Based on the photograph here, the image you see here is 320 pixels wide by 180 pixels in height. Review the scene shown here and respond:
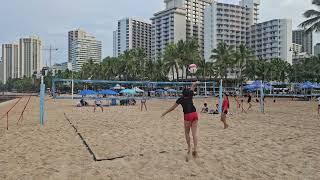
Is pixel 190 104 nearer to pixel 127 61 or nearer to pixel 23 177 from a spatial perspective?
pixel 23 177

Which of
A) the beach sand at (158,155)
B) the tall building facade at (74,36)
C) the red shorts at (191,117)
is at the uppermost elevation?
the tall building facade at (74,36)

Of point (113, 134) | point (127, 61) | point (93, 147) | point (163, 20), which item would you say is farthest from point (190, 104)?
point (163, 20)

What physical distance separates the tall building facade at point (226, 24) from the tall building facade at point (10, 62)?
6499cm

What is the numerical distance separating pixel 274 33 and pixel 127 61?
61435 millimetres

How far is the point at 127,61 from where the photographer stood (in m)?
71.9

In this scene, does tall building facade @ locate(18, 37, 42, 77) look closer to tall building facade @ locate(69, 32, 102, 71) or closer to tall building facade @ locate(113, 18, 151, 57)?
tall building facade @ locate(69, 32, 102, 71)

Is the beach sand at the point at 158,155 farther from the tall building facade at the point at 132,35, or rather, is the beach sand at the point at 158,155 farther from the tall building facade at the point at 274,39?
the tall building facade at the point at 132,35

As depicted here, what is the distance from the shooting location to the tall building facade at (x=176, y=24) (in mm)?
117062

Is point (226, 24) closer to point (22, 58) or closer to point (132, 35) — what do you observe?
point (132, 35)

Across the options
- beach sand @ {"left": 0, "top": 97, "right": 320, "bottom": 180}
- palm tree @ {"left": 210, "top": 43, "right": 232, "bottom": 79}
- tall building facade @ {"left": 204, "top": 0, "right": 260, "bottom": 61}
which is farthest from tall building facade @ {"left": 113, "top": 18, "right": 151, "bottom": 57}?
beach sand @ {"left": 0, "top": 97, "right": 320, "bottom": 180}

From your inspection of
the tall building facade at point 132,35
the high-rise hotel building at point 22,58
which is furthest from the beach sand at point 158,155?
the tall building facade at point 132,35

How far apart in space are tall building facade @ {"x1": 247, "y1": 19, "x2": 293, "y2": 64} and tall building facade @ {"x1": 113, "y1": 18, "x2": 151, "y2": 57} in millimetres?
36240

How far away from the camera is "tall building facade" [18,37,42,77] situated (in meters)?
116

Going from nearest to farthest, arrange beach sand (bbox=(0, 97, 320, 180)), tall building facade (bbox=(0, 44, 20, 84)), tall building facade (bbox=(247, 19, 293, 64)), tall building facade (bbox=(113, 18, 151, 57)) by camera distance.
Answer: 1. beach sand (bbox=(0, 97, 320, 180))
2. tall building facade (bbox=(247, 19, 293, 64))
3. tall building facade (bbox=(113, 18, 151, 57))
4. tall building facade (bbox=(0, 44, 20, 84))
